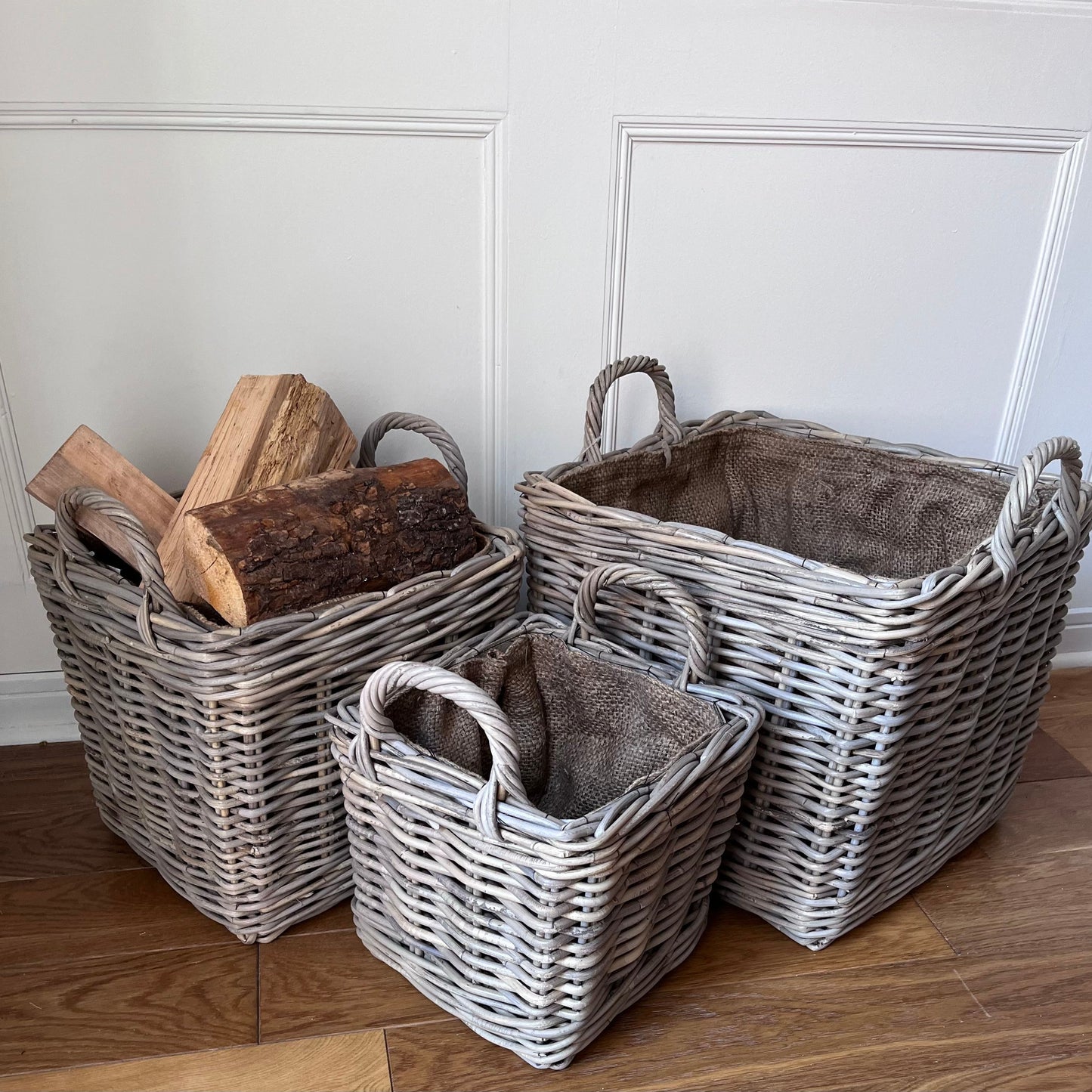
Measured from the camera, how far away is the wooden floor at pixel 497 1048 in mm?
914

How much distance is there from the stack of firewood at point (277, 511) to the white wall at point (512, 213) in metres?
0.22

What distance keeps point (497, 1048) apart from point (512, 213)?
99 centimetres

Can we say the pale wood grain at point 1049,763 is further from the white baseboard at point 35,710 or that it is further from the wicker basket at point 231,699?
the white baseboard at point 35,710

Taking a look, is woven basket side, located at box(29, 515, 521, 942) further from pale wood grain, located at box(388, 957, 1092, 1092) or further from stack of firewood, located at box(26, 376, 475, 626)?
pale wood grain, located at box(388, 957, 1092, 1092)

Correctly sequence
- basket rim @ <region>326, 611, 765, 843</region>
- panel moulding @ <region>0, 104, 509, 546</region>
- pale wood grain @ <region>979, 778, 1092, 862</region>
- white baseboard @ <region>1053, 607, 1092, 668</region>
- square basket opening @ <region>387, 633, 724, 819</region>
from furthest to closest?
white baseboard @ <region>1053, 607, 1092, 668</region>
pale wood grain @ <region>979, 778, 1092, 862</region>
panel moulding @ <region>0, 104, 509, 546</region>
square basket opening @ <region>387, 633, 724, 819</region>
basket rim @ <region>326, 611, 765, 843</region>

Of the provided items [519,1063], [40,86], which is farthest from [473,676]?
[40,86]

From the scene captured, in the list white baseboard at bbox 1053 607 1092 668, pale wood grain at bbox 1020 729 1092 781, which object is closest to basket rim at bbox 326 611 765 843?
pale wood grain at bbox 1020 729 1092 781

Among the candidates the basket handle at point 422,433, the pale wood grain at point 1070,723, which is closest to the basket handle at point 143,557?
the basket handle at point 422,433

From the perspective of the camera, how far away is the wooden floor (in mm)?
914

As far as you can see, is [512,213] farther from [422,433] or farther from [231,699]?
[231,699]

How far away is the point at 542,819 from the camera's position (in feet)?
2.60

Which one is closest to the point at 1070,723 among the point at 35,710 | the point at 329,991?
the point at 329,991

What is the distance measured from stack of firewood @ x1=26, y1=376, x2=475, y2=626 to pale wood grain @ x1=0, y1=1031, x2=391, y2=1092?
1.37 ft

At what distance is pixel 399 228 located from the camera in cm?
126
